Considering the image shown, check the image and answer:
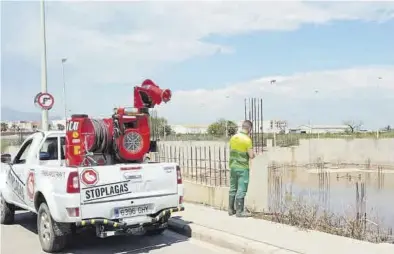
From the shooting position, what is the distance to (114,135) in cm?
791

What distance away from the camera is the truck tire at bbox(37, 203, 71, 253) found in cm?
712

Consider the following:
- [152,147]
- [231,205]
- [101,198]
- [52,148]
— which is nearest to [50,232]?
[101,198]

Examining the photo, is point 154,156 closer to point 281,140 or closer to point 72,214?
point 72,214

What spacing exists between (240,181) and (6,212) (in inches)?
204

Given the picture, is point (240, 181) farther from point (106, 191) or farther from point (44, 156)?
point (44, 156)

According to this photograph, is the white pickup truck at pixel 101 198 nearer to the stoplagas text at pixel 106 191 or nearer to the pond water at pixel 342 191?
the stoplagas text at pixel 106 191

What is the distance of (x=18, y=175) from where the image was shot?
8836mm

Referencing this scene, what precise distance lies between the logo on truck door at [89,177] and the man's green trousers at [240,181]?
325 centimetres

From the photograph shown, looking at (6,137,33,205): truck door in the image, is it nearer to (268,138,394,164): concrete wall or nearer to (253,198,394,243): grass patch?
(253,198,394,243): grass patch

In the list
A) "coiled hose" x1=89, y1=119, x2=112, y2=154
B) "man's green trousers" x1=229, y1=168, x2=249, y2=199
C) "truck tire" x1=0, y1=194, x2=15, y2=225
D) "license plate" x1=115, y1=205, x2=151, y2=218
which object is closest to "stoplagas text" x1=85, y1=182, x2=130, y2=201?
"license plate" x1=115, y1=205, x2=151, y2=218

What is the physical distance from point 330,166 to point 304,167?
244 cm

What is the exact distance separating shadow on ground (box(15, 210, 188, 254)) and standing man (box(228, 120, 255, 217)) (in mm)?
1415

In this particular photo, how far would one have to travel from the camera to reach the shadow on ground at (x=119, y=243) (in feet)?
24.7

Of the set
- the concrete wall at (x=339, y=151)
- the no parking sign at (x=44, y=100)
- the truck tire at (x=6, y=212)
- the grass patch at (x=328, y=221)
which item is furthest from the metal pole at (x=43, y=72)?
the concrete wall at (x=339, y=151)
